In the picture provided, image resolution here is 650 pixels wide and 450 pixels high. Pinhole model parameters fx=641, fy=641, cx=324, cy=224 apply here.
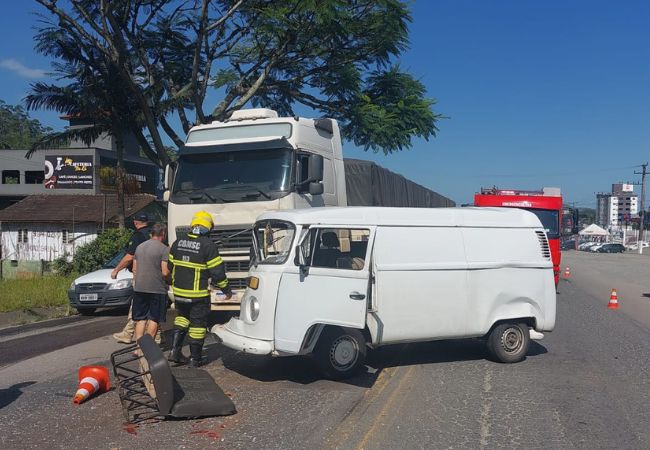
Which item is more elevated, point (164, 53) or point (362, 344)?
point (164, 53)

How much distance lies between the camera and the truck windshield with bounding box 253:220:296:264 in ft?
23.3

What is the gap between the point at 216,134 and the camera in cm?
1045

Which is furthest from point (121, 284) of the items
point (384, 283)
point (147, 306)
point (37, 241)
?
point (37, 241)

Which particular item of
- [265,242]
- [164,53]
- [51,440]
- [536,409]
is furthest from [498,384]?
[164,53]

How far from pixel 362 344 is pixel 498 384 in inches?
62.8

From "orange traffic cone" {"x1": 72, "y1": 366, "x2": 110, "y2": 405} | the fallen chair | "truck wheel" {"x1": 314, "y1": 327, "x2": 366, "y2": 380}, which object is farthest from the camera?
"truck wheel" {"x1": 314, "y1": 327, "x2": 366, "y2": 380}

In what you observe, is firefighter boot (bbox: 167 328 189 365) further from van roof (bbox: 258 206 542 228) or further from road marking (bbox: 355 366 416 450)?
road marking (bbox: 355 366 416 450)

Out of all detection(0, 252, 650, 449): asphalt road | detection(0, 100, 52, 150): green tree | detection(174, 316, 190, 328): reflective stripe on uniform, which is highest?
detection(0, 100, 52, 150): green tree

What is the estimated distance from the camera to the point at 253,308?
7.08m

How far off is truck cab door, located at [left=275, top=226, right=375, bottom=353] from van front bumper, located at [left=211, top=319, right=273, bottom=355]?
13cm

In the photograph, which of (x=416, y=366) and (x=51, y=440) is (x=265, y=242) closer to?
(x=416, y=366)

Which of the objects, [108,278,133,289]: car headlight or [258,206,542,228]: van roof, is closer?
[258,206,542,228]: van roof

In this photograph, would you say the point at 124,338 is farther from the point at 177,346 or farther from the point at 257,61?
the point at 257,61

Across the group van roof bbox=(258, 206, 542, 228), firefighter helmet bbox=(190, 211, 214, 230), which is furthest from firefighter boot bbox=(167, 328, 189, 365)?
van roof bbox=(258, 206, 542, 228)
